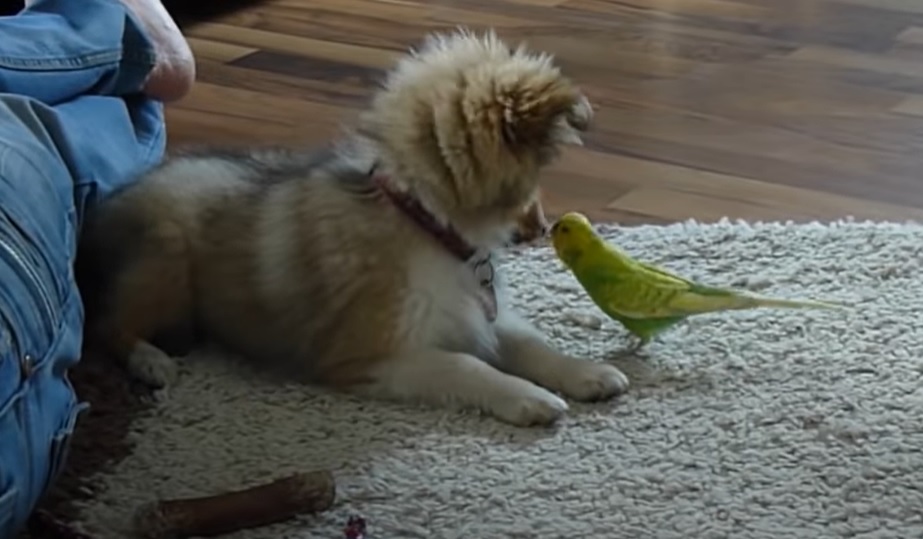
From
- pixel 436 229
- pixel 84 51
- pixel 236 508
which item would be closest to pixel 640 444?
pixel 436 229

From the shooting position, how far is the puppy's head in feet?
6.20

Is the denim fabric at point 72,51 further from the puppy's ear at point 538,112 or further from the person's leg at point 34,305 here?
the puppy's ear at point 538,112

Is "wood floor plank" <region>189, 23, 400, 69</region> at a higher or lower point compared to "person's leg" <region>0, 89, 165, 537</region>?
lower

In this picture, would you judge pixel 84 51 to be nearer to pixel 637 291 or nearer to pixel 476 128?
pixel 476 128

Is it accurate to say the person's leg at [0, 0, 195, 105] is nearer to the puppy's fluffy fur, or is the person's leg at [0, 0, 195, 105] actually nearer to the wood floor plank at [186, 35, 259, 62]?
the puppy's fluffy fur

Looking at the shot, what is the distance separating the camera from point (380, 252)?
195 cm

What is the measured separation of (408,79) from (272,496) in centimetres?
58

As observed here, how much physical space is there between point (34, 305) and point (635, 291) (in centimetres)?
80

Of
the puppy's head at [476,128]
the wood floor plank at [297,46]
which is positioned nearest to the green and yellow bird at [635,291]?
the puppy's head at [476,128]

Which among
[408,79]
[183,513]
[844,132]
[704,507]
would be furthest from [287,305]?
[844,132]

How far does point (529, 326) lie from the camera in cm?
211

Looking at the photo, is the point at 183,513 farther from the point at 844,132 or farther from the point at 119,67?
the point at 844,132

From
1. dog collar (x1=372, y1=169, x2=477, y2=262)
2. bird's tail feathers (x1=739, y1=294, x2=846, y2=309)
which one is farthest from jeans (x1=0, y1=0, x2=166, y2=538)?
bird's tail feathers (x1=739, y1=294, x2=846, y2=309)

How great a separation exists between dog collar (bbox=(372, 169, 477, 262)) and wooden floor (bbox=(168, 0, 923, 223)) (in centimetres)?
66
